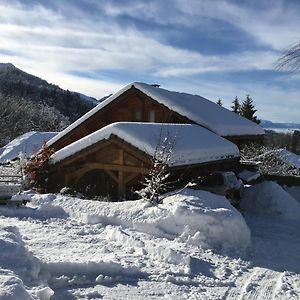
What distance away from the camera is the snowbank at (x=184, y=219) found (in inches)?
397

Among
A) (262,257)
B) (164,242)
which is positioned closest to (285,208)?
(262,257)

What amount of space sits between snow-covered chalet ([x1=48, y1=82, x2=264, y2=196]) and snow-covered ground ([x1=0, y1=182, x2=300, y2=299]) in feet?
7.97

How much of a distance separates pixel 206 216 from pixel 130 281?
11.5ft

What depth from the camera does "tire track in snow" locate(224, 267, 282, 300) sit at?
23.7 ft

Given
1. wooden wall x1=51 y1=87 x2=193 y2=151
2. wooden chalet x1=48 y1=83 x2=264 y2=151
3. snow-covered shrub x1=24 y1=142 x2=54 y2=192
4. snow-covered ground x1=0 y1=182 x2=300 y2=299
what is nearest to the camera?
snow-covered ground x1=0 y1=182 x2=300 y2=299

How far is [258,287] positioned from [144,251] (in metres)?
2.41

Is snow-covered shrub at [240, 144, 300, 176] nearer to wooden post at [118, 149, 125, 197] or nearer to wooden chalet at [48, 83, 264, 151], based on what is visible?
wooden chalet at [48, 83, 264, 151]

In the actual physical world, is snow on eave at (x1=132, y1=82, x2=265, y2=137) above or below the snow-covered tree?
above

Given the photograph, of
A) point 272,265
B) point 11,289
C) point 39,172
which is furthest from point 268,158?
point 11,289

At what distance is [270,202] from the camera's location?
16047mm

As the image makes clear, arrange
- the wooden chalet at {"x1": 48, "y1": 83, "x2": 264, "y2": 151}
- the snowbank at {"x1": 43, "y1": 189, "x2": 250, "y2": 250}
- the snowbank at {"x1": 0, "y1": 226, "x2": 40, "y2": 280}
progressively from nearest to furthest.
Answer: the snowbank at {"x1": 0, "y1": 226, "x2": 40, "y2": 280} < the snowbank at {"x1": 43, "y1": 189, "x2": 250, "y2": 250} < the wooden chalet at {"x1": 48, "y1": 83, "x2": 264, "y2": 151}

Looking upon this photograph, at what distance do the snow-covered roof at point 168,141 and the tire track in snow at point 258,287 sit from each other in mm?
5102

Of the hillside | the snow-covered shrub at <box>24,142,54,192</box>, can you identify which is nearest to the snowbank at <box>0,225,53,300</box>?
the snow-covered shrub at <box>24,142,54,192</box>

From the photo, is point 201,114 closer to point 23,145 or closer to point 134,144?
point 134,144
